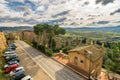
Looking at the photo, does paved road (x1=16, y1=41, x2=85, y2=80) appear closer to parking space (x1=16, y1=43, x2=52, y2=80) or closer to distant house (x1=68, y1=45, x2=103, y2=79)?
parking space (x1=16, y1=43, x2=52, y2=80)

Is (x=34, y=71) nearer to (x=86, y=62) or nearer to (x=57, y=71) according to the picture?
(x=57, y=71)

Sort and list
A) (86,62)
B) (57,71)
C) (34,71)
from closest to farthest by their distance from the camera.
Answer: (34,71), (57,71), (86,62)

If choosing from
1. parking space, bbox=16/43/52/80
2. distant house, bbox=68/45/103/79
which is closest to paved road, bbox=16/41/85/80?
parking space, bbox=16/43/52/80

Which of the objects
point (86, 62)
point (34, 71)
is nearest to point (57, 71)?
point (34, 71)

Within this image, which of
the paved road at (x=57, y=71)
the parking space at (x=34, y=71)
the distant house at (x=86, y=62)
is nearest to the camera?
the parking space at (x=34, y=71)

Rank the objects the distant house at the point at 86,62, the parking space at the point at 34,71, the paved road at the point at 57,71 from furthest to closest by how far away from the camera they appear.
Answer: the distant house at the point at 86,62 < the paved road at the point at 57,71 < the parking space at the point at 34,71

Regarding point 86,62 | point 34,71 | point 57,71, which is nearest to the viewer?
point 34,71

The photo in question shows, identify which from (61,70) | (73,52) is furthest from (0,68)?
(73,52)

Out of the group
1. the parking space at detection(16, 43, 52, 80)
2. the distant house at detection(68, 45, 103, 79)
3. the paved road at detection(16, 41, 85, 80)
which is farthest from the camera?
the distant house at detection(68, 45, 103, 79)

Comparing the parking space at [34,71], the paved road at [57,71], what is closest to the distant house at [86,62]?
the paved road at [57,71]

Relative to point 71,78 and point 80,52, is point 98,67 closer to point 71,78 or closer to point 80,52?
point 80,52

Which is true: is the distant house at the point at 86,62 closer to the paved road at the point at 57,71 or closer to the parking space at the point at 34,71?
the paved road at the point at 57,71

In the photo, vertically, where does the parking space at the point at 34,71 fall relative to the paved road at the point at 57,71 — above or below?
above

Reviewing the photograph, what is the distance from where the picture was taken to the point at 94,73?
34.3 meters
